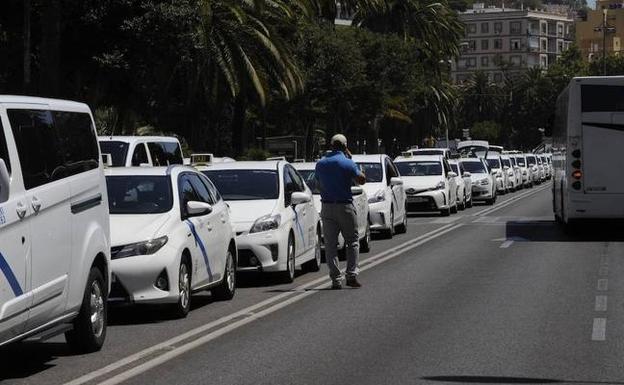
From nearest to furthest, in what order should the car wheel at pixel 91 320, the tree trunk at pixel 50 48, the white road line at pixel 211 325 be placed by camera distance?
the white road line at pixel 211 325
the car wheel at pixel 91 320
the tree trunk at pixel 50 48

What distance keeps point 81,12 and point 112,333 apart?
25.4m

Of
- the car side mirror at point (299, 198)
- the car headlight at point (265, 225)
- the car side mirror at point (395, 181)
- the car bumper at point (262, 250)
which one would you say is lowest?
the car side mirror at point (395, 181)

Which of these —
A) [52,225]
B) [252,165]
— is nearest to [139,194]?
[252,165]

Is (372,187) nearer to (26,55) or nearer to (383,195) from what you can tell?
(383,195)

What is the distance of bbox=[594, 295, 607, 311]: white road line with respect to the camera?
14445 millimetres

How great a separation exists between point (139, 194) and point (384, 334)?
3.49 meters

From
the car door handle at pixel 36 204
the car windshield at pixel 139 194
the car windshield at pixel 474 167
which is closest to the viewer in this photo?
the car door handle at pixel 36 204

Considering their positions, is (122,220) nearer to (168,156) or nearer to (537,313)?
(537,313)

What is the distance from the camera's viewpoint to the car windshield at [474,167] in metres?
48.5

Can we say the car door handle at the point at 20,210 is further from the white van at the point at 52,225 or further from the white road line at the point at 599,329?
the white road line at the point at 599,329

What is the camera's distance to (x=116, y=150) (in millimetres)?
23438

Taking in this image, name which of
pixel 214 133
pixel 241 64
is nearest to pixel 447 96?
pixel 214 133

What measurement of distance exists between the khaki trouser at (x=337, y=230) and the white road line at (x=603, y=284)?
2.94 meters

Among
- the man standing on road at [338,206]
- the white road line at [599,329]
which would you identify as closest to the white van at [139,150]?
the man standing on road at [338,206]
